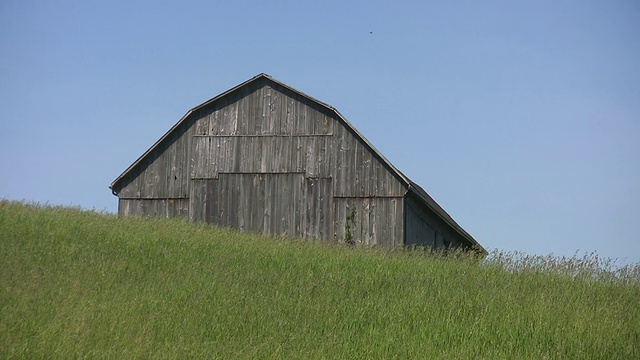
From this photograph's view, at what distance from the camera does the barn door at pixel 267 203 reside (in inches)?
1046

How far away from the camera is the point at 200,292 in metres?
15.2

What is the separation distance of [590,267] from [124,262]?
9384 millimetres

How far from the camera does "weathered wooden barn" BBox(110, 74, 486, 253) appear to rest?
26.3 metres

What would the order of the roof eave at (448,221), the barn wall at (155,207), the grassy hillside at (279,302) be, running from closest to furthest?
1. the grassy hillside at (279,302)
2. the roof eave at (448,221)
3. the barn wall at (155,207)

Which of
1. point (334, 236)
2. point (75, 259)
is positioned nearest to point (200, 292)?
point (75, 259)

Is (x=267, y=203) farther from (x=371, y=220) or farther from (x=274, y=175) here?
(x=371, y=220)

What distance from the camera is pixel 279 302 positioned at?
15148 millimetres

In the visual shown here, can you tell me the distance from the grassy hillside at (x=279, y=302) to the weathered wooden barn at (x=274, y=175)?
5505mm

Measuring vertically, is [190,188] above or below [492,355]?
above

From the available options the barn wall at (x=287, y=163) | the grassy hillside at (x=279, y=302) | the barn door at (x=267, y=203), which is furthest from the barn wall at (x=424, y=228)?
the grassy hillside at (x=279, y=302)

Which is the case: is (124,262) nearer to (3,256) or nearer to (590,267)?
(3,256)

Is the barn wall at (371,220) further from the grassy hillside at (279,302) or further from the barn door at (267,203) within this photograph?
the grassy hillside at (279,302)

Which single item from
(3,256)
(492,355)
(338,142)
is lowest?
(492,355)

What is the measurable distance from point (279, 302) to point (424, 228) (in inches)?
568
